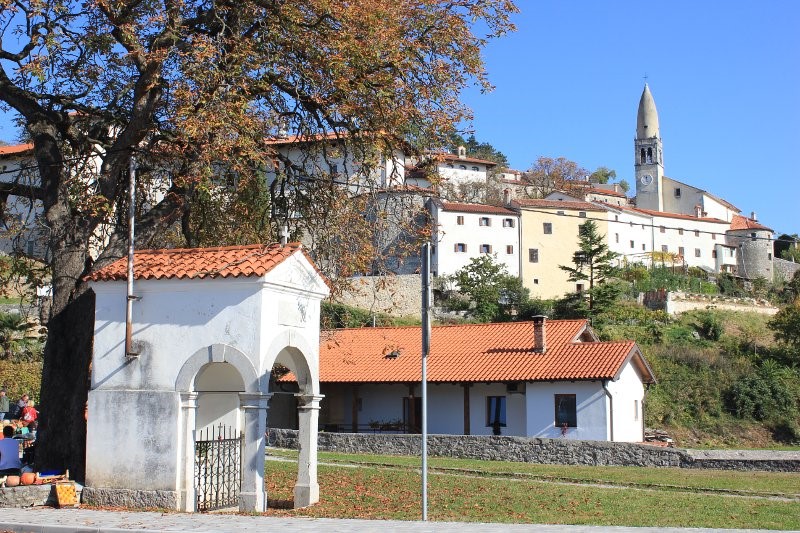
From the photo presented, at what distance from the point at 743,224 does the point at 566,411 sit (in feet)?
274

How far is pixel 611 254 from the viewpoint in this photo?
64.8 meters

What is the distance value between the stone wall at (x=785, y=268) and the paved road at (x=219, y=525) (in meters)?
101

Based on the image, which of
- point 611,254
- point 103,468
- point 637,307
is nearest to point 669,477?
point 103,468

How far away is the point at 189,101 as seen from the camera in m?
16.3

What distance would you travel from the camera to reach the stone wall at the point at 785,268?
104 metres

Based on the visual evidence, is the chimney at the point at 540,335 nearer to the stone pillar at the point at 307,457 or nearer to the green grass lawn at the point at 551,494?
the green grass lawn at the point at 551,494

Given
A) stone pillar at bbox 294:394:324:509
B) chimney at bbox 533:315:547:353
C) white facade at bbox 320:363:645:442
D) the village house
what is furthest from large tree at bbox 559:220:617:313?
stone pillar at bbox 294:394:324:509

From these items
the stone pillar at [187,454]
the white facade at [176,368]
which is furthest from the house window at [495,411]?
the stone pillar at [187,454]

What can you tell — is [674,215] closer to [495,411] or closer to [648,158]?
[648,158]

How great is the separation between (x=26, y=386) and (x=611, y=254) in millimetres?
40927

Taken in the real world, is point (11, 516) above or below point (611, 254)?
below

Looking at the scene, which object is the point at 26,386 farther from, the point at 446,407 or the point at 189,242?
the point at 189,242

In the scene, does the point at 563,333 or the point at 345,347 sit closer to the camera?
the point at 563,333

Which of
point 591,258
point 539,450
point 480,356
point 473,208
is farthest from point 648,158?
point 539,450
